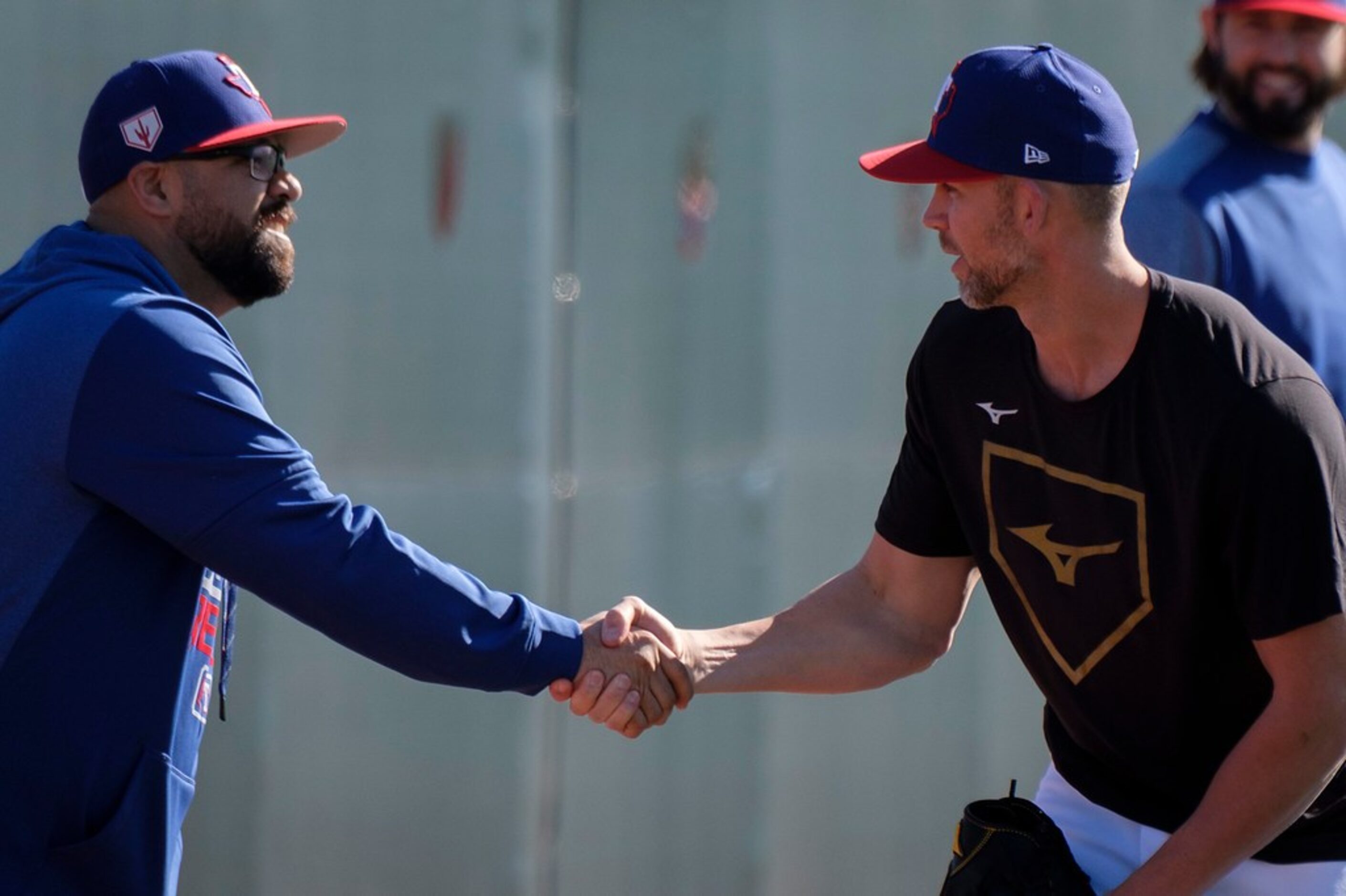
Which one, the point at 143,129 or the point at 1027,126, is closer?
the point at 1027,126

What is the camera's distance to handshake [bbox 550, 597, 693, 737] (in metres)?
3.54

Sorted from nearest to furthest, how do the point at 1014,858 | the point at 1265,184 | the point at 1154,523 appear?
the point at 1154,523
the point at 1014,858
the point at 1265,184

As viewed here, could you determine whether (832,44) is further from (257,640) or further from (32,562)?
(32,562)

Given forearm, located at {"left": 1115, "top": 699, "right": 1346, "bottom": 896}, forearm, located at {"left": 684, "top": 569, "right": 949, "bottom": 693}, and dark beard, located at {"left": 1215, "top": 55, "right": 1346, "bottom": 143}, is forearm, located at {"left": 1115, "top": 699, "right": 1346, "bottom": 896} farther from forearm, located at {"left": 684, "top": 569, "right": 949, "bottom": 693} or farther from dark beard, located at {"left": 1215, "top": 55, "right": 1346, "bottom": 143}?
dark beard, located at {"left": 1215, "top": 55, "right": 1346, "bottom": 143}

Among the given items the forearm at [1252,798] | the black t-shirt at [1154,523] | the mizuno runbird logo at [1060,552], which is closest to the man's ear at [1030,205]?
the black t-shirt at [1154,523]

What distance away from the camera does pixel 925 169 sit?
2.92m

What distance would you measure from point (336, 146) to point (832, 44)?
1517 mm

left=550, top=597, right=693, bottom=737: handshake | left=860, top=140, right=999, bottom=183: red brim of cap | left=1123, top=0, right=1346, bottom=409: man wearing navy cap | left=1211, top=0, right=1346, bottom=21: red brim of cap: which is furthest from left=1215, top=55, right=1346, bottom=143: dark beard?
left=550, top=597, right=693, bottom=737: handshake

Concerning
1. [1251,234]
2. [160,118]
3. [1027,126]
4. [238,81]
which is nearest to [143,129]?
[160,118]

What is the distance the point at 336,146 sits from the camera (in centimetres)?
504

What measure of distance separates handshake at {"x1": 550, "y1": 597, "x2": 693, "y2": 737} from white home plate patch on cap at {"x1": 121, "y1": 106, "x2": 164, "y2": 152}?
4.15 feet

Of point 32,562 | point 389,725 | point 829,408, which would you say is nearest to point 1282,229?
point 829,408

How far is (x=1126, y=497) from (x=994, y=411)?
1.04 feet

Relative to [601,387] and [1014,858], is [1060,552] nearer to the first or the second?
[1014,858]
